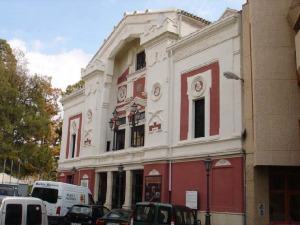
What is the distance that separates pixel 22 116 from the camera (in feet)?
96.4

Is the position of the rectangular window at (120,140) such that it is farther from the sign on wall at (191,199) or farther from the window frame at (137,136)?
the sign on wall at (191,199)

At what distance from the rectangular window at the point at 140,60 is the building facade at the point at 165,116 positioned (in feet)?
0.26

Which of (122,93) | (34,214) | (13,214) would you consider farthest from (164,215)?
(122,93)

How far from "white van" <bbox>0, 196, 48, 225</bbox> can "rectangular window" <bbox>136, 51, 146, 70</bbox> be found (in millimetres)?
17711

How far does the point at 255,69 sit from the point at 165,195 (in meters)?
8.53

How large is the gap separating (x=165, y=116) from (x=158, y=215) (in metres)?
10.3

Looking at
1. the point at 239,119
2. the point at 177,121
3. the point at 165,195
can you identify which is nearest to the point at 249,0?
the point at 239,119

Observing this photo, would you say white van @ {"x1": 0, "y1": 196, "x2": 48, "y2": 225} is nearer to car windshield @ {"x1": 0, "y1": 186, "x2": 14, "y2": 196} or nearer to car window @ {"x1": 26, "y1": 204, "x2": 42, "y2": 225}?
car window @ {"x1": 26, "y1": 204, "x2": 42, "y2": 225}

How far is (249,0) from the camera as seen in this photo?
58.1 feet

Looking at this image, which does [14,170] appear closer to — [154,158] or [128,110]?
[128,110]

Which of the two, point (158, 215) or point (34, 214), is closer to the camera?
point (34, 214)

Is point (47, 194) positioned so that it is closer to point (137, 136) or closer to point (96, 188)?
point (137, 136)

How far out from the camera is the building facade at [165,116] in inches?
736

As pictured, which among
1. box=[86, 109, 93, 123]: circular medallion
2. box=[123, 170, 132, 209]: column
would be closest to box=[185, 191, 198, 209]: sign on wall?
box=[123, 170, 132, 209]: column
